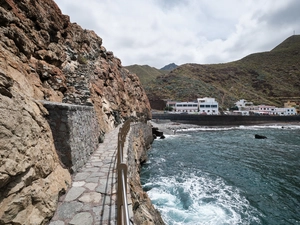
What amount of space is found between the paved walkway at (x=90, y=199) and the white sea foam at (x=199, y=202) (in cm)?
581

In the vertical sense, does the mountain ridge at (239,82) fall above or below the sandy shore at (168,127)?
above

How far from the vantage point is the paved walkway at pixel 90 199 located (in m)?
3.66

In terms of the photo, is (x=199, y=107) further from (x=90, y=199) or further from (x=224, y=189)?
(x=90, y=199)

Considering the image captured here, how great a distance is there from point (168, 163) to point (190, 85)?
90.2 meters

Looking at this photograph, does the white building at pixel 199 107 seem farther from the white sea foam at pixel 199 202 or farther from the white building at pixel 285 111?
the white sea foam at pixel 199 202

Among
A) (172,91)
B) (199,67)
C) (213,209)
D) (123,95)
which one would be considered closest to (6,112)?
(213,209)

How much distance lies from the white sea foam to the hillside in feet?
249

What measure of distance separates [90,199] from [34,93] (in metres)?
6.28

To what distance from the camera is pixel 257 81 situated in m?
121

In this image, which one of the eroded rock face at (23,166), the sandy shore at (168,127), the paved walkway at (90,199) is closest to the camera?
the eroded rock face at (23,166)

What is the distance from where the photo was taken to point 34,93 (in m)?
7.95

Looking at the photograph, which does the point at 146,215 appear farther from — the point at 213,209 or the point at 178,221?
the point at 213,209

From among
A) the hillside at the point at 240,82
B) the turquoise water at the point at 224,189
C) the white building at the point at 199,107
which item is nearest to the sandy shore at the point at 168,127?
the turquoise water at the point at 224,189

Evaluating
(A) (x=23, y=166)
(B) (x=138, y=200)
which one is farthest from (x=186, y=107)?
(A) (x=23, y=166)
